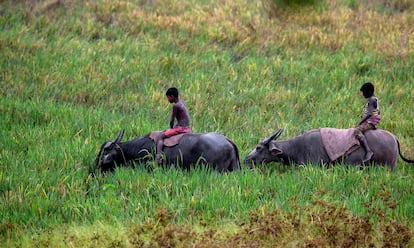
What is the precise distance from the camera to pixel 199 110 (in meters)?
12.5

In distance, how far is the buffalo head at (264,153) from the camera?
33.3 ft

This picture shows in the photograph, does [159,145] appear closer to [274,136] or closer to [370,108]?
[274,136]

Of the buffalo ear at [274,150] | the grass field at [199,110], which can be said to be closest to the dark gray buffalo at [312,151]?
the buffalo ear at [274,150]

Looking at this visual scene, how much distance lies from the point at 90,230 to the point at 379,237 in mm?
3229

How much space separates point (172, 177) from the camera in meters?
8.80

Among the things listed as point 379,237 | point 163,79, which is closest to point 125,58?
point 163,79

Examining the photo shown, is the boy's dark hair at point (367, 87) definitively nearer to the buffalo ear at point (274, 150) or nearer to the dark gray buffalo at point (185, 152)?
the buffalo ear at point (274, 150)

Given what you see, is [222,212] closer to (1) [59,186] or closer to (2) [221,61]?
(1) [59,186]

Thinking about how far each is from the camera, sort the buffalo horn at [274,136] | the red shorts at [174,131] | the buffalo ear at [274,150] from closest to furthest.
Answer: the red shorts at [174,131] < the buffalo horn at [274,136] < the buffalo ear at [274,150]

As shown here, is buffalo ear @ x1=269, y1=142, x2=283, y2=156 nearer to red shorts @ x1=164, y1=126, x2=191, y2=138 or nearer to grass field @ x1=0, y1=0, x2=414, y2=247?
grass field @ x1=0, y1=0, x2=414, y2=247

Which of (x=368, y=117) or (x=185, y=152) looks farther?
(x=368, y=117)

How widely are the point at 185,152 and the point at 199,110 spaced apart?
122 inches

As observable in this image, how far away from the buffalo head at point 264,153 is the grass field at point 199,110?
0.65 feet

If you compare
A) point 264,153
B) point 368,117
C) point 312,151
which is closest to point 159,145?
point 264,153
